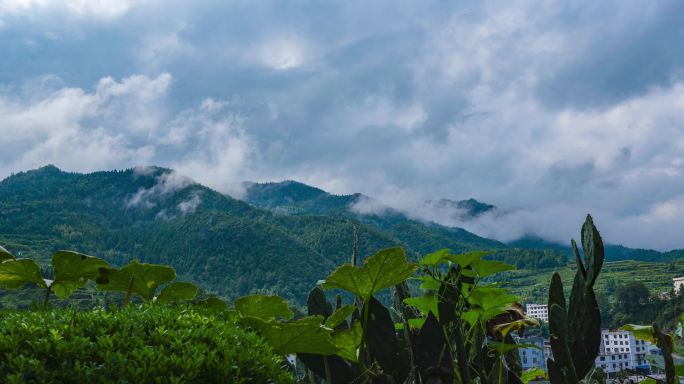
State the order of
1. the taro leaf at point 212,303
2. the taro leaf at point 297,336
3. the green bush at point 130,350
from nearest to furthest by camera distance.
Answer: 1. the green bush at point 130,350
2. the taro leaf at point 297,336
3. the taro leaf at point 212,303

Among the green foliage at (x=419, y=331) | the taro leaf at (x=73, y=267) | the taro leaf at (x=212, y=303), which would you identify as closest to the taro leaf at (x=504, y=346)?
the green foliage at (x=419, y=331)

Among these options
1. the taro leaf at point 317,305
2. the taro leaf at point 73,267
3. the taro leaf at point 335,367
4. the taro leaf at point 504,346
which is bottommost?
the taro leaf at point 335,367

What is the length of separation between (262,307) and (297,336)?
0.48m

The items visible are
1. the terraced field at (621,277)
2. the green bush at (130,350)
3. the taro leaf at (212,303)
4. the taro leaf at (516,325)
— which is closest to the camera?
the green bush at (130,350)

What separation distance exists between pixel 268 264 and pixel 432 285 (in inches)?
7844

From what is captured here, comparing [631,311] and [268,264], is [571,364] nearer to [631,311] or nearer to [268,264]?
[631,311]

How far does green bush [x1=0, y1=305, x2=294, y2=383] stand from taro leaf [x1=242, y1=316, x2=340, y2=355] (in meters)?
0.13

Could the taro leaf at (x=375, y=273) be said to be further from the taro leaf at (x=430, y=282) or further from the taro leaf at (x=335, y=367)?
the taro leaf at (x=335, y=367)

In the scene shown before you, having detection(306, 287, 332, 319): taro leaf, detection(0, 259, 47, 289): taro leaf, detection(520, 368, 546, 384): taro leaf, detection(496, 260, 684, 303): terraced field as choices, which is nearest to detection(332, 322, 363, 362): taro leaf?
detection(306, 287, 332, 319): taro leaf

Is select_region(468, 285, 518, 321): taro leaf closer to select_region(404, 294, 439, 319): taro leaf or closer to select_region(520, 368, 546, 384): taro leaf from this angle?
select_region(404, 294, 439, 319): taro leaf

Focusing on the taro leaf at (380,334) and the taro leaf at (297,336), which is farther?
the taro leaf at (380,334)

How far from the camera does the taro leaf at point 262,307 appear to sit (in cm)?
265

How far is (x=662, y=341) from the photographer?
2.61 meters

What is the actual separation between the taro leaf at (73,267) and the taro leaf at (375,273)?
1214 millimetres
